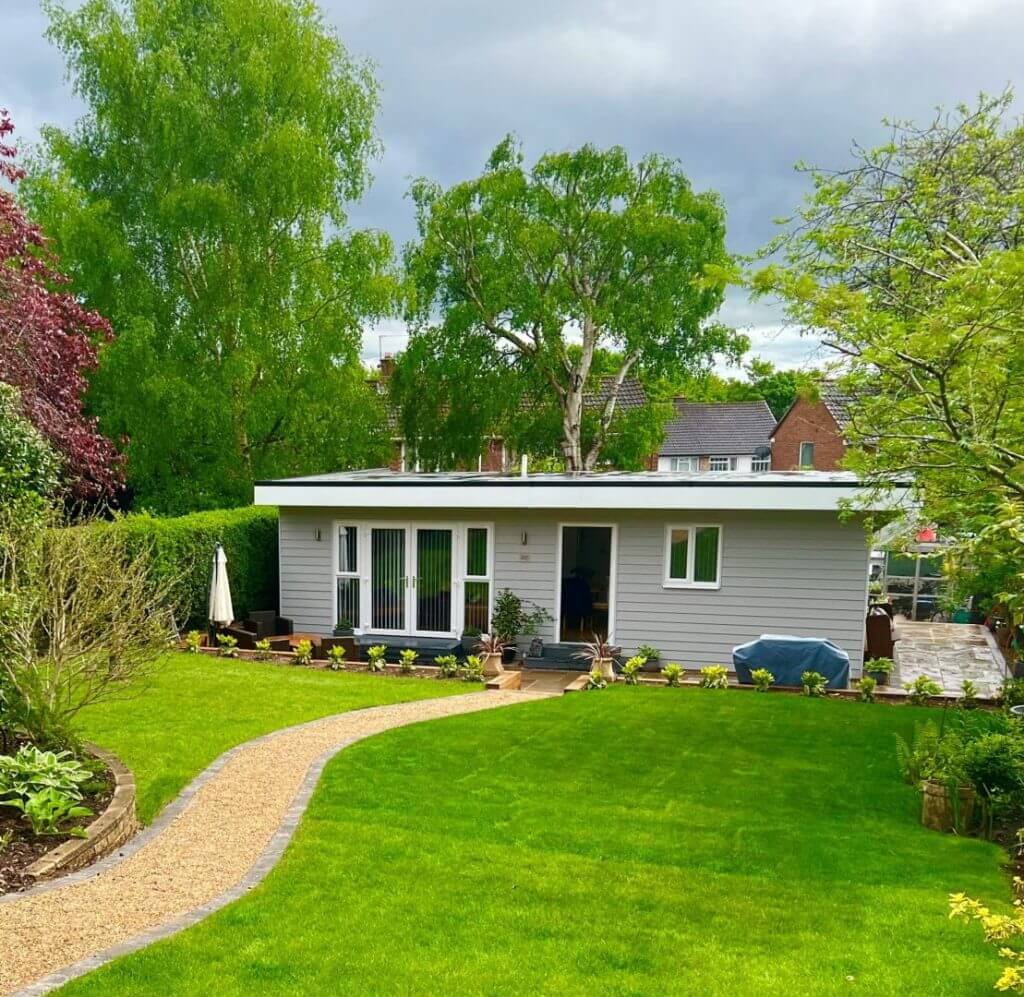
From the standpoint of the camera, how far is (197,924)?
14.5 ft

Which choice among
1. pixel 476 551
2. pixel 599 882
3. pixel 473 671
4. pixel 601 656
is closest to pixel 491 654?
pixel 473 671

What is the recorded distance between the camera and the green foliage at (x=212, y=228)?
18078 mm

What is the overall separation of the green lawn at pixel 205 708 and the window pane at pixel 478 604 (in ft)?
8.16

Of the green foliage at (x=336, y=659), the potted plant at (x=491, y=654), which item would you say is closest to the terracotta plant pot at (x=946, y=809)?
the potted plant at (x=491, y=654)

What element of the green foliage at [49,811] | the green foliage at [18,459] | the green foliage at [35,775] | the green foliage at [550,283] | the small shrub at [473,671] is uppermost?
the green foliage at [550,283]

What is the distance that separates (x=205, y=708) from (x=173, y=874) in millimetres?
4466

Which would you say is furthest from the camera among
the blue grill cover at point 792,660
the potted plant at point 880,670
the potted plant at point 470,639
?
the potted plant at point 470,639

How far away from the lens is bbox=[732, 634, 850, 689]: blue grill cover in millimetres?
11414

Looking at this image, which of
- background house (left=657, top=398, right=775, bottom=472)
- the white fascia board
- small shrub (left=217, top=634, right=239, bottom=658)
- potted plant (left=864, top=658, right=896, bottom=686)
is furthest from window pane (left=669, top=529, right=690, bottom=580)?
background house (left=657, top=398, right=775, bottom=472)

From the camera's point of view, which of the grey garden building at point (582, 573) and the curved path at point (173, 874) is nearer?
the curved path at point (173, 874)

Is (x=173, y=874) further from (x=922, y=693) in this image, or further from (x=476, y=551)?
(x=922, y=693)

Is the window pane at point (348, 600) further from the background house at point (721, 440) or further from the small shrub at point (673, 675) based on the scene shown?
the background house at point (721, 440)

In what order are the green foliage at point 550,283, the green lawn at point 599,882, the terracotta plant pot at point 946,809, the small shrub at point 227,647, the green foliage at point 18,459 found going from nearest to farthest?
1. the green lawn at point 599,882
2. the terracotta plant pot at point 946,809
3. the green foliage at point 18,459
4. the small shrub at point 227,647
5. the green foliage at point 550,283

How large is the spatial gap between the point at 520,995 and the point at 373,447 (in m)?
19.0
